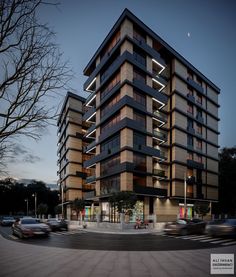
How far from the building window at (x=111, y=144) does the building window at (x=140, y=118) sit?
3693mm

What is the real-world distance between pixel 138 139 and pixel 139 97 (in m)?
6.56

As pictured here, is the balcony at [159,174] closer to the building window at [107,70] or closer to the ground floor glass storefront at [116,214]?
the ground floor glass storefront at [116,214]

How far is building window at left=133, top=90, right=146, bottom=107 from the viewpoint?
147 ft

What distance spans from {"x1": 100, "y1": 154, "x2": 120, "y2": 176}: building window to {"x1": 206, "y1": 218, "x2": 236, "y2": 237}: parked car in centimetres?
2385

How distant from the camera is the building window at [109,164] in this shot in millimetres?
44531

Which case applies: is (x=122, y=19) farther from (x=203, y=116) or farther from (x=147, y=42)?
(x=203, y=116)

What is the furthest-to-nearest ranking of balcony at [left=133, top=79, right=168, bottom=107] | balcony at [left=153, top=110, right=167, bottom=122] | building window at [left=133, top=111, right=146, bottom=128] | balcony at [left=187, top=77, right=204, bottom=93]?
balcony at [left=187, top=77, right=204, bottom=93], balcony at [left=153, top=110, right=167, bottom=122], building window at [left=133, top=111, right=146, bottom=128], balcony at [left=133, top=79, right=168, bottom=107]

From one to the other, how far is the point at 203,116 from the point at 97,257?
5531cm

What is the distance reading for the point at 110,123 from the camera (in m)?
48.4

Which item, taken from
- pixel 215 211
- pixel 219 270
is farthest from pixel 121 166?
pixel 215 211

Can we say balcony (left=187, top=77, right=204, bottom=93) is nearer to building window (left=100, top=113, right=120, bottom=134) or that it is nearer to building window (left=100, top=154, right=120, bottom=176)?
building window (left=100, top=113, right=120, bottom=134)

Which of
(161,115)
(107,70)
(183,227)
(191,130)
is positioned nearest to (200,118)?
(191,130)

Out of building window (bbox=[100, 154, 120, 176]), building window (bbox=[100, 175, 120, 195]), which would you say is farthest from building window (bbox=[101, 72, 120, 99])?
building window (bbox=[100, 175, 120, 195])

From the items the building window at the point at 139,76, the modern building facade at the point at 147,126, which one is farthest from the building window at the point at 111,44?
the building window at the point at 139,76
